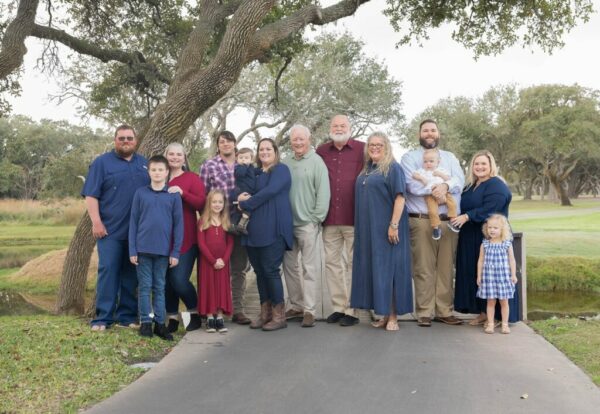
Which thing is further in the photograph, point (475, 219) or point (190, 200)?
point (475, 219)

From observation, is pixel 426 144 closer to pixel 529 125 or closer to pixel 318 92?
pixel 318 92

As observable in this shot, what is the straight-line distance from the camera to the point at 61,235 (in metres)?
24.3

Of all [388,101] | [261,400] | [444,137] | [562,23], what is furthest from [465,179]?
[444,137]

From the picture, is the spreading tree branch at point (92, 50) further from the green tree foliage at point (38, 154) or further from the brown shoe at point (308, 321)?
the green tree foliage at point (38, 154)

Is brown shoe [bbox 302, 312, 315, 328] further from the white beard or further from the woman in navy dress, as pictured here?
the white beard

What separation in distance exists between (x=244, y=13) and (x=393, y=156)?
3.68 m

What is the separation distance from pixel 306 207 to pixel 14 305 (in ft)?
32.2

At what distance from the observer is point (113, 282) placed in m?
6.04

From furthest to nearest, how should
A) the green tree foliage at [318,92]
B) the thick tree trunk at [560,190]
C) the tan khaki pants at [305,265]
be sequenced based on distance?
the thick tree trunk at [560,190] < the green tree foliage at [318,92] < the tan khaki pants at [305,265]

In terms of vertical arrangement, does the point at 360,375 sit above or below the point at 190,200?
below

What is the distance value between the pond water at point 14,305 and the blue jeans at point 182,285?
7.28 meters

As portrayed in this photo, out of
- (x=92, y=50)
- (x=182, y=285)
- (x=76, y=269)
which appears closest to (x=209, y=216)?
(x=182, y=285)

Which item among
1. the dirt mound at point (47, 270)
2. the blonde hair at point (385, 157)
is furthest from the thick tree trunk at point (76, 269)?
the dirt mound at point (47, 270)

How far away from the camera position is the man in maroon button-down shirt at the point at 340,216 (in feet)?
20.9
